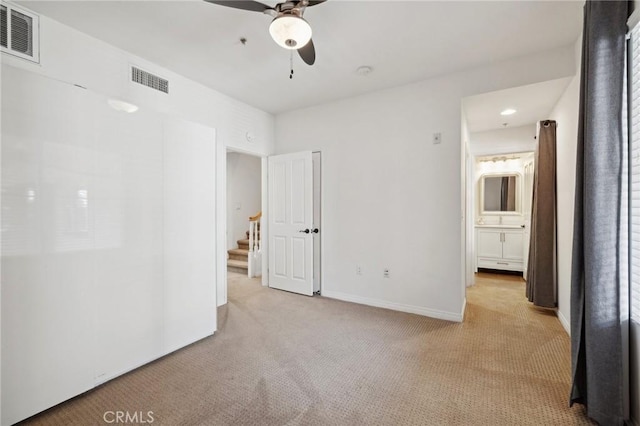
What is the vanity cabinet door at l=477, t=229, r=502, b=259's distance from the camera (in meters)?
5.34

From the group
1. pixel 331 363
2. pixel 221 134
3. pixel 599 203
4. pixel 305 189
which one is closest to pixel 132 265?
pixel 331 363

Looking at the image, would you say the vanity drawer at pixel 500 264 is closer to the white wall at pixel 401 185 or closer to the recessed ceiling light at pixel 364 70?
the white wall at pixel 401 185

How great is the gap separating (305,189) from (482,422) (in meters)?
3.14

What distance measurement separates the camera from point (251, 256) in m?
5.25

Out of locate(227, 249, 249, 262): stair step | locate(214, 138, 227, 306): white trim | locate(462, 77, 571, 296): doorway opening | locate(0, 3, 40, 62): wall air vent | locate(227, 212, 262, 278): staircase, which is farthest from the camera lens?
locate(227, 249, 249, 262): stair step

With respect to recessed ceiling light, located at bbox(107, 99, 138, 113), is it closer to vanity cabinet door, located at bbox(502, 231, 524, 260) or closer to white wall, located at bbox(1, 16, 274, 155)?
white wall, located at bbox(1, 16, 274, 155)

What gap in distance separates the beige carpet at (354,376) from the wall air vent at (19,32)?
100 inches

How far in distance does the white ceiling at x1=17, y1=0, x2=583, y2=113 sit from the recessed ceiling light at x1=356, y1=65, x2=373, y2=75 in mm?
53

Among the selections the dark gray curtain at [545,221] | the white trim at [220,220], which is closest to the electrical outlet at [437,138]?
the dark gray curtain at [545,221]

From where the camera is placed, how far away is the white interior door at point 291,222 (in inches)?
162

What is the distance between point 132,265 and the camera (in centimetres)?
221

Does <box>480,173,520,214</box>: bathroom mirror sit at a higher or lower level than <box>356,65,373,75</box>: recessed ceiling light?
lower

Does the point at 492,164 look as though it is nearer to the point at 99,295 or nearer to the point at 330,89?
the point at 330,89

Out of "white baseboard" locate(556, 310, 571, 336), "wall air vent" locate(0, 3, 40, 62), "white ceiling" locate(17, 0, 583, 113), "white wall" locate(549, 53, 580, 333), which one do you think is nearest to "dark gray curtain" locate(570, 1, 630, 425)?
"white ceiling" locate(17, 0, 583, 113)
